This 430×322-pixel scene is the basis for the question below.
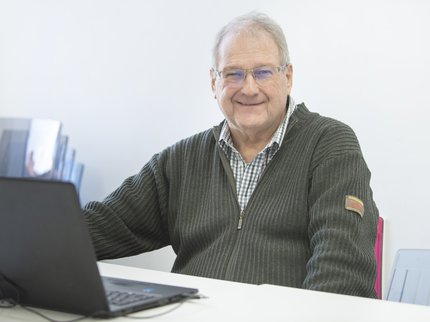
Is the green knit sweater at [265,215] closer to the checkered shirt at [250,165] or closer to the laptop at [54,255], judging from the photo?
the checkered shirt at [250,165]

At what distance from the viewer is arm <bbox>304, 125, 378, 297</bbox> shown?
162cm

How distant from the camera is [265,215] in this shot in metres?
1.87

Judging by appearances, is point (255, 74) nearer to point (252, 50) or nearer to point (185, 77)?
point (252, 50)

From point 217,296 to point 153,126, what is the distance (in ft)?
7.82

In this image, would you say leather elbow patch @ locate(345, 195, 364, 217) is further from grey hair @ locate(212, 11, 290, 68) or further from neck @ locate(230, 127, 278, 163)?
grey hair @ locate(212, 11, 290, 68)

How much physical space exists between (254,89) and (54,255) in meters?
1.10

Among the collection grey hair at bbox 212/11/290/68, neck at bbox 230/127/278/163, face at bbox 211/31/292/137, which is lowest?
neck at bbox 230/127/278/163

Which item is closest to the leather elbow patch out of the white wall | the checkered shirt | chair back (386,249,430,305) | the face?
chair back (386,249,430,305)

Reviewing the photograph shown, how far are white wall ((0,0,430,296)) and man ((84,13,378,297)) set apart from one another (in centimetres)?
84

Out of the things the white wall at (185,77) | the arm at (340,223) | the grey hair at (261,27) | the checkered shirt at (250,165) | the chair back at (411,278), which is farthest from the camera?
the white wall at (185,77)

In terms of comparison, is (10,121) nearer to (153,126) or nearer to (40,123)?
(40,123)

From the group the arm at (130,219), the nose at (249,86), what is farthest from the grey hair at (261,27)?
the arm at (130,219)

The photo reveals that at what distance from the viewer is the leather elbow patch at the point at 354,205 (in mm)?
1713

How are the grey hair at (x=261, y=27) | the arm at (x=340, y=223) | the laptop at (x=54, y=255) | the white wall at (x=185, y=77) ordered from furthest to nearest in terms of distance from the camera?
1. the white wall at (x=185, y=77)
2. the grey hair at (x=261, y=27)
3. the arm at (x=340, y=223)
4. the laptop at (x=54, y=255)
